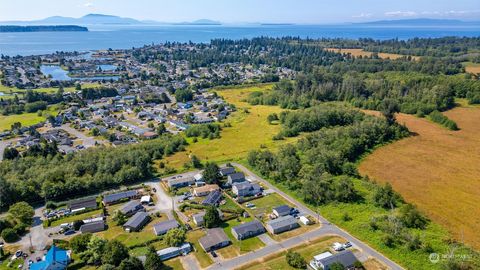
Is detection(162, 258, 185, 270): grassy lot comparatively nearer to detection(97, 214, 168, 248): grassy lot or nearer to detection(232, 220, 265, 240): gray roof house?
detection(97, 214, 168, 248): grassy lot

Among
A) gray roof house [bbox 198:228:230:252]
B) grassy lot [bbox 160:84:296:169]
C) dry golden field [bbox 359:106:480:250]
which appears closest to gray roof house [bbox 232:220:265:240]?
gray roof house [bbox 198:228:230:252]

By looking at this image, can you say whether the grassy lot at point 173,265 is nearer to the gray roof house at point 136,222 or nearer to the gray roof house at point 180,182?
the gray roof house at point 136,222

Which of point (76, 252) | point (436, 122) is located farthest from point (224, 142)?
point (436, 122)

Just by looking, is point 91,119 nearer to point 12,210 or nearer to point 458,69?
point 12,210

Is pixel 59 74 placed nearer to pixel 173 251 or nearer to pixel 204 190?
pixel 204 190

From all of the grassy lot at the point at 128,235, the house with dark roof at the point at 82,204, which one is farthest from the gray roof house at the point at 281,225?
the house with dark roof at the point at 82,204
